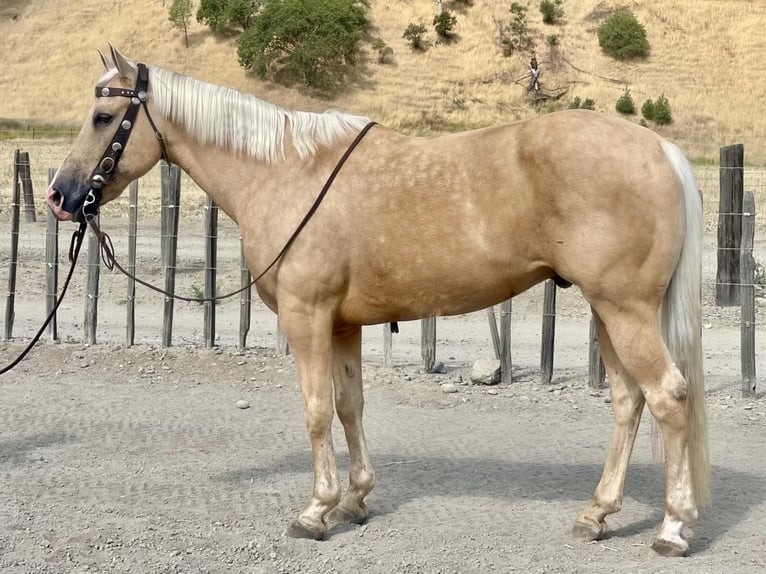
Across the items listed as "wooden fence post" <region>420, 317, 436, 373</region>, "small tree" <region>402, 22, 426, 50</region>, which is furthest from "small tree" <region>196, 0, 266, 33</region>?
"wooden fence post" <region>420, 317, 436, 373</region>

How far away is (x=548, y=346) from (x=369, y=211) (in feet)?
12.4

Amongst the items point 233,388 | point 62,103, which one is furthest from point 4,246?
point 62,103

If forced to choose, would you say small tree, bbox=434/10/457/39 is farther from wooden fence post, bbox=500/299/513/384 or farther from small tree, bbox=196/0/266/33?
wooden fence post, bbox=500/299/513/384

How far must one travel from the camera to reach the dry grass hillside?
42281 mm

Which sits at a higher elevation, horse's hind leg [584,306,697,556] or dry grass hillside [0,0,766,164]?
dry grass hillside [0,0,766,164]

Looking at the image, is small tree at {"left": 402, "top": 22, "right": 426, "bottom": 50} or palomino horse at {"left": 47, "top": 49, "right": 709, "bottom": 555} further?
small tree at {"left": 402, "top": 22, "right": 426, "bottom": 50}

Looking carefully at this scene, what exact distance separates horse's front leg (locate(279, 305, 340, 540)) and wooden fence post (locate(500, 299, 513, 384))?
3.40 m

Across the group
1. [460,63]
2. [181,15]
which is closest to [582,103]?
[460,63]

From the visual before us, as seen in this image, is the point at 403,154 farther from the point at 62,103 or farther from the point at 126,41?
the point at 126,41

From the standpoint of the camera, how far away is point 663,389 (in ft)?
14.3

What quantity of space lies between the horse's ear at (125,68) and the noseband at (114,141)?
0.9 inches

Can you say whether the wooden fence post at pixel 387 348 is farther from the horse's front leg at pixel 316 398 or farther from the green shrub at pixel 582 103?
the green shrub at pixel 582 103

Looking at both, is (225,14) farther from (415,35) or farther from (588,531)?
(588,531)

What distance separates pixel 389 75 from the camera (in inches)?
1855
